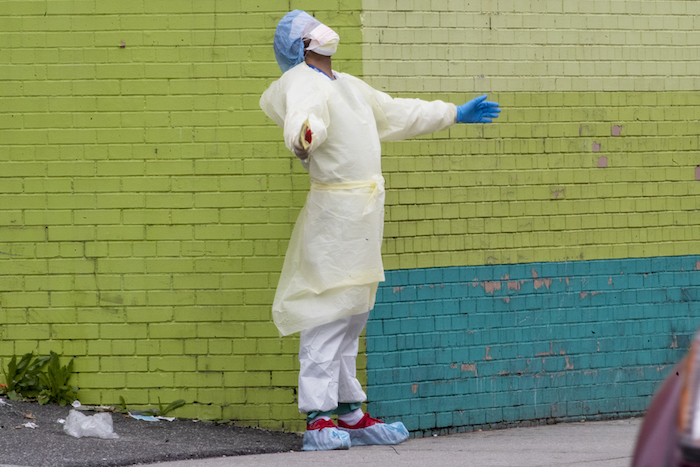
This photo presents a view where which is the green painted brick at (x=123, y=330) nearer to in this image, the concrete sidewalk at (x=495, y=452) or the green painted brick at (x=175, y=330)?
the green painted brick at (x=175, y=330)

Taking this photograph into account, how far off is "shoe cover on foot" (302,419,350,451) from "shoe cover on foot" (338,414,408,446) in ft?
0.62

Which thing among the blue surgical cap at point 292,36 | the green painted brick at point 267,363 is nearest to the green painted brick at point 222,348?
the green painted brick at point 267,363

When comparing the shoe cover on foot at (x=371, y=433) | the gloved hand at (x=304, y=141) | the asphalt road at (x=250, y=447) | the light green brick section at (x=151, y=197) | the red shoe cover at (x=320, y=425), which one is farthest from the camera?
the light green brick section at (x=151, y=197)

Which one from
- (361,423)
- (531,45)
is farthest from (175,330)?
(531,45)

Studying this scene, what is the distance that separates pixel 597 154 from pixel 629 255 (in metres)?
0.74

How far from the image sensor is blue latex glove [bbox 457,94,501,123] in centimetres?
459

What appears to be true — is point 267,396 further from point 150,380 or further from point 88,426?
point 88,426

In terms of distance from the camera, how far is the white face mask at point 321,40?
4289mm

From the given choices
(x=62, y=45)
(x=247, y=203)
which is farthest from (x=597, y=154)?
(x=62, y=45)

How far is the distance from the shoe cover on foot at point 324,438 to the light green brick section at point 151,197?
2.23ft

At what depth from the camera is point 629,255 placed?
5473mm

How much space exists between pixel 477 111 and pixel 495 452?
196 cm

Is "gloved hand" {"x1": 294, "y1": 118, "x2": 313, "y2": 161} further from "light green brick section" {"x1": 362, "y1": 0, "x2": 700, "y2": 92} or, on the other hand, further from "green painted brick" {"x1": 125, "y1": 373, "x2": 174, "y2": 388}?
"green painted brick" {"x1": 125, "y1": 373, "x2": 174, "y2": 388}

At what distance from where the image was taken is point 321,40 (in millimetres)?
4285
